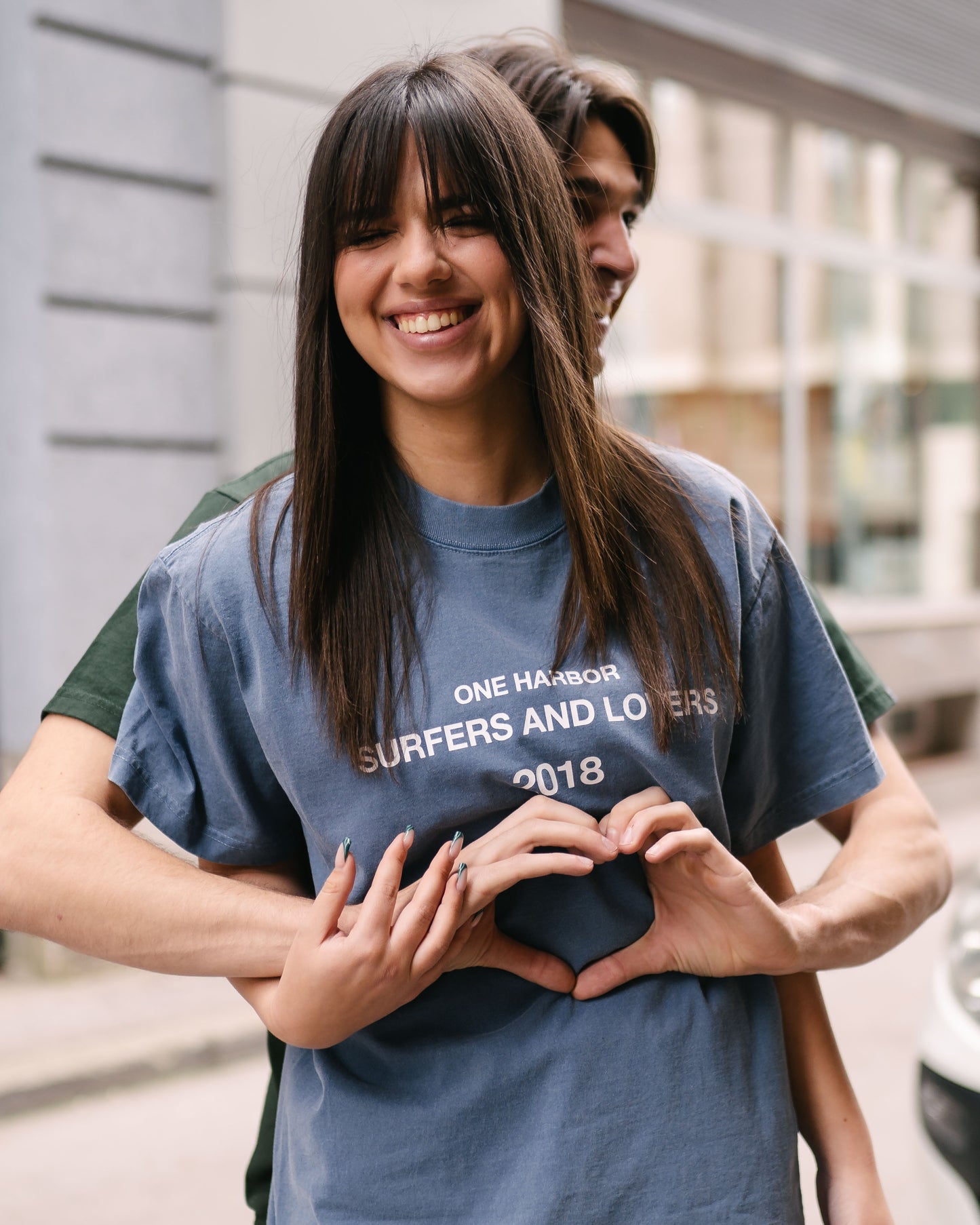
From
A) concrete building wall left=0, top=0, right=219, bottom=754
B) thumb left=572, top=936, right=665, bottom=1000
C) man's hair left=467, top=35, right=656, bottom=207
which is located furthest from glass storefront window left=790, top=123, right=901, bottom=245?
thumb left=572, top=936, right=665, bottom=1000

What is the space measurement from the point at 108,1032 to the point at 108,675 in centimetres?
400

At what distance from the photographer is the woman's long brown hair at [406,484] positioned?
51.2 inches

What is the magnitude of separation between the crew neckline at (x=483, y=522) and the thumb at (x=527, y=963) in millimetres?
389

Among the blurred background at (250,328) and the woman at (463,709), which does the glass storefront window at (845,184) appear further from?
the woman at (463,709)

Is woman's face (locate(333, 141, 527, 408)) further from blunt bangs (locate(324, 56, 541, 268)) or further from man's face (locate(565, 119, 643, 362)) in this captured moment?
man's face (locate(565, 119, 643, 362))

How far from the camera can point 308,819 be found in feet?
4.36

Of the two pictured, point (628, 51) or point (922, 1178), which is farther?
point (628, 51)

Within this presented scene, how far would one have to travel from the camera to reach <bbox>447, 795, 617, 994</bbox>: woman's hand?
1205 millimetres

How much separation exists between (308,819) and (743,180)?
8473 mm

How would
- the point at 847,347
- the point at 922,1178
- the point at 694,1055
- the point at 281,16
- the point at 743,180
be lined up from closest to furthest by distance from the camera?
1. the point at 694,1055
2. the point at 922,1178
3. the point at 281,16
4. the point at 743,180
5. the point at 847,347

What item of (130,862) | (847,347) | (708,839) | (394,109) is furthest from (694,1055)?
(847,347)

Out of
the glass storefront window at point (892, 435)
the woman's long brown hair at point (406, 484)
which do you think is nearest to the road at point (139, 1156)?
the woman's long brown hair at point (406, 484)

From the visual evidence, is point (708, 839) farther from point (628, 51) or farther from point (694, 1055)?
point (628, 51)

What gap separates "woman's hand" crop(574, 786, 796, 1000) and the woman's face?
1.54ft
